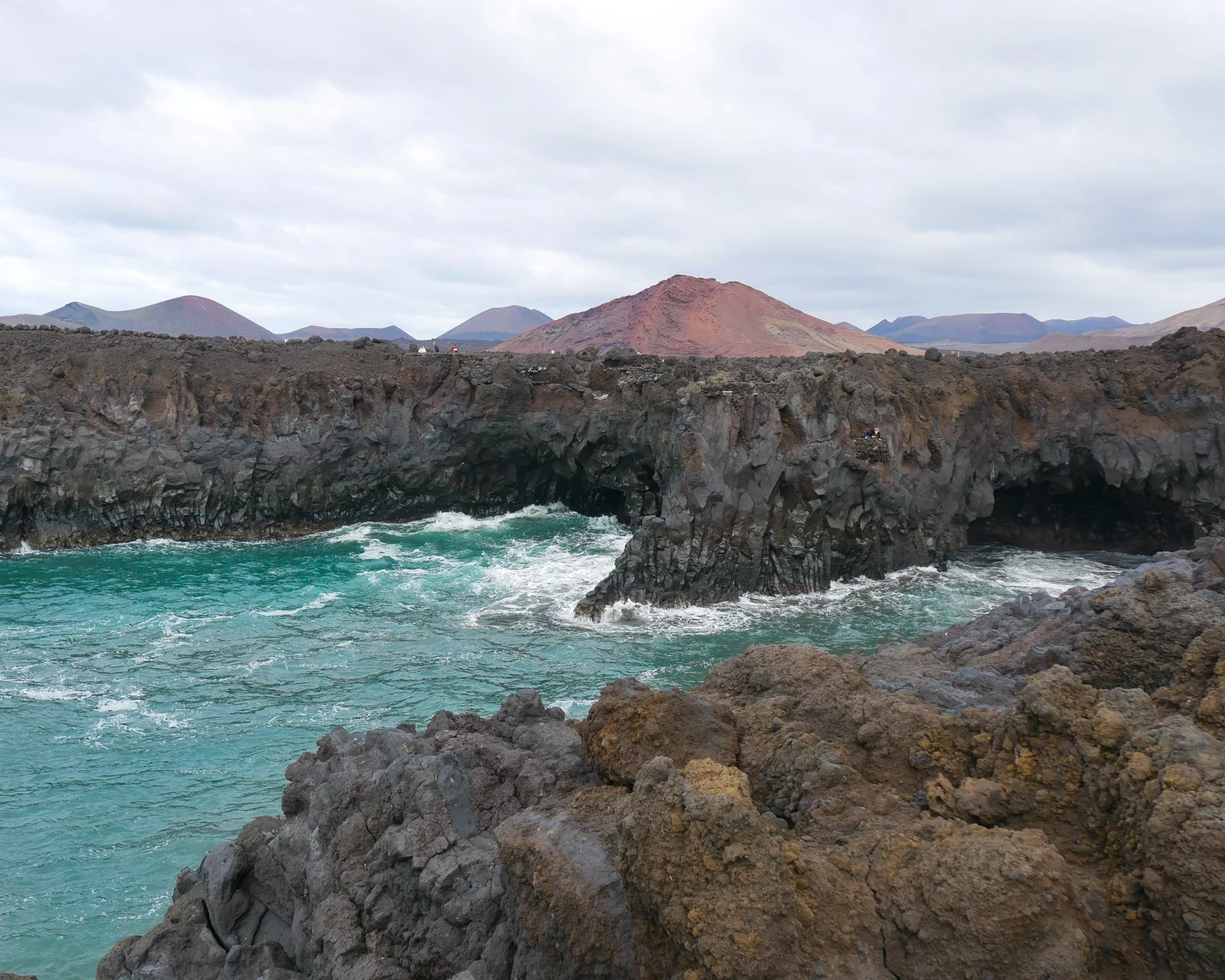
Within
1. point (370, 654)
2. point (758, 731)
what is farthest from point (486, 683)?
point (758, 731)

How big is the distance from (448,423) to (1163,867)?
3512 cm

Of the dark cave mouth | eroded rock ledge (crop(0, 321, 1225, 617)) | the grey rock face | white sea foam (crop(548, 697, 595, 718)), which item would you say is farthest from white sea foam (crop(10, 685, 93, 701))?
the dark cave mouth

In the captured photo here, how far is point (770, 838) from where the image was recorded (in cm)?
568

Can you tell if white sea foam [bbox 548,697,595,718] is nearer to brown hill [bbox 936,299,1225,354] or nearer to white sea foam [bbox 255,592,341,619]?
white sea foam [bbox 255,592,341,619]

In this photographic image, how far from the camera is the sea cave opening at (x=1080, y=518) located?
3391cm

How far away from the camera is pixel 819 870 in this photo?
5.84 m

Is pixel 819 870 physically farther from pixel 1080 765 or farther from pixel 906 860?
pixel 1080 765

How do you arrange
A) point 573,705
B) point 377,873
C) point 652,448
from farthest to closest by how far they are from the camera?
1. point 652,448
2. point 573,705
3. point 377,873

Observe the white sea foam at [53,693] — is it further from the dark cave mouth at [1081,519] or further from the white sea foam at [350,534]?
the dark cave mouth at [1081,519]

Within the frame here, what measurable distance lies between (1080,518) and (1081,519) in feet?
0.31

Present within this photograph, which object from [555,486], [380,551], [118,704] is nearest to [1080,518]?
[555,486]

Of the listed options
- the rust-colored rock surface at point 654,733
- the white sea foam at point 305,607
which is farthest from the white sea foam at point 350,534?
the rust-colored rock surface at point 654,733

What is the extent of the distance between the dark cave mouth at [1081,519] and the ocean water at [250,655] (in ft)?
8.03

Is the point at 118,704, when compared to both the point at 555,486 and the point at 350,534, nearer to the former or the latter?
the point at 350,534
